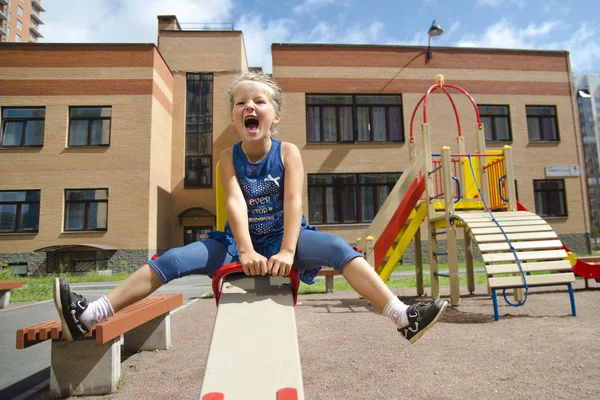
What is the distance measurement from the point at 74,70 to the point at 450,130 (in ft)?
52.5

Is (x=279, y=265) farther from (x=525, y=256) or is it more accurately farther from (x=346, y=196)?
(x=346, y=196)

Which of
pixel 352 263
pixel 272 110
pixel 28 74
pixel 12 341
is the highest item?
pixel 28 74

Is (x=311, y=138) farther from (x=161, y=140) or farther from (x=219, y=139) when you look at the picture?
(x=161, y=140)

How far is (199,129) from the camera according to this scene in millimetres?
20188

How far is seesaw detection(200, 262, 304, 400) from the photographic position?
56.5 inches

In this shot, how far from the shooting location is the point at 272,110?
2.22 metres

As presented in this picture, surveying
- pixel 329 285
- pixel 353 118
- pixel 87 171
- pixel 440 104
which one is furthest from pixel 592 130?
pixel 329 285

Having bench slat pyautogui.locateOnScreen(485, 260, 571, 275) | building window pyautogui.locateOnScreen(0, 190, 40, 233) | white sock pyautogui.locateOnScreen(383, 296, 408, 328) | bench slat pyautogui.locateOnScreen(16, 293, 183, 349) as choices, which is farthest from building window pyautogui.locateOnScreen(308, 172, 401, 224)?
white sock pyautogui.locateOnScreen(383, 296, 408, 328)

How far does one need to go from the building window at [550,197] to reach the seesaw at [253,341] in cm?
1977

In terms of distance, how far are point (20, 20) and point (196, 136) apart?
64.0 metres

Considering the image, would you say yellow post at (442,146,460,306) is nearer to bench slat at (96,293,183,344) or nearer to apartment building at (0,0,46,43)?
bench slat at (96,293,183,344)

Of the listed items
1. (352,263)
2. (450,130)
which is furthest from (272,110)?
(450,130)

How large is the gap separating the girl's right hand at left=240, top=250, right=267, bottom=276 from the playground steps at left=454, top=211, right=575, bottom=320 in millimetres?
4189

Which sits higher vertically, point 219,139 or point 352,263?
point 219,139
